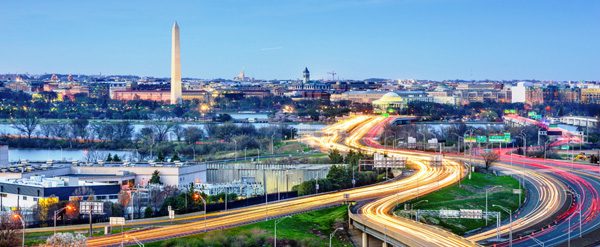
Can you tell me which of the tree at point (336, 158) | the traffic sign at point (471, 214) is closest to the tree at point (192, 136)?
the tree at point (336, 158)

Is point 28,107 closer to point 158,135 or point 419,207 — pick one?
point 158,135

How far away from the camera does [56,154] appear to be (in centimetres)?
8144

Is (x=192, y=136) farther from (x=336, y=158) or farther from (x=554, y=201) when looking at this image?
(x=554, y=201)

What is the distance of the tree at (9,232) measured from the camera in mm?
28766

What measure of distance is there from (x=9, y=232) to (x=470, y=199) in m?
21.7

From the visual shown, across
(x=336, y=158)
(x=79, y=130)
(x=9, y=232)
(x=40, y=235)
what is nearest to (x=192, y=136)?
(x=79, y=130)

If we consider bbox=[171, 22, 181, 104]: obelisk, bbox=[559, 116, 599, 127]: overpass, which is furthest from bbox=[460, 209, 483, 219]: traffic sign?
bbox=[171, 22, 181, 104]: obelisk

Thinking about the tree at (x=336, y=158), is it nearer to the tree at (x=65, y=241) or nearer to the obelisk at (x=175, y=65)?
the tree at (x=65, y=241)

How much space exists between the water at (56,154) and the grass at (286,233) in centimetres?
3839

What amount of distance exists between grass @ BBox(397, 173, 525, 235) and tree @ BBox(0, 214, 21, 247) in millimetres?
14400

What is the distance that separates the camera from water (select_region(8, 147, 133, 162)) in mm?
74988

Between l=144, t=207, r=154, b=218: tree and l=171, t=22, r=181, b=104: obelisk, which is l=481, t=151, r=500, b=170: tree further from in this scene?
l=171, t=22, r=181, b=104: obelisk

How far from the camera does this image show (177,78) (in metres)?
141

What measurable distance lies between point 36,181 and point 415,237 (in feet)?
64.3
